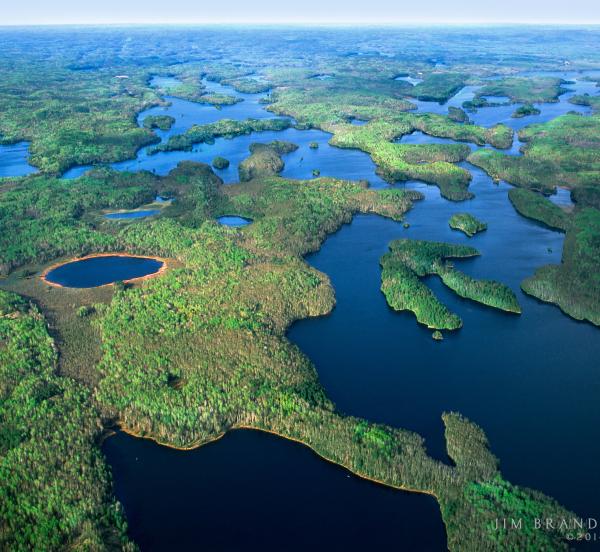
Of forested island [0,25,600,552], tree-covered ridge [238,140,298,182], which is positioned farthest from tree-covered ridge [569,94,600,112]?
tree-covered ridge [238,140,298,182]

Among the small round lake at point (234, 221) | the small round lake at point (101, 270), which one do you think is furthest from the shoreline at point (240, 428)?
the small round lake at point (234, 221)

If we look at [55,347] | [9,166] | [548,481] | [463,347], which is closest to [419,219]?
[463,347]

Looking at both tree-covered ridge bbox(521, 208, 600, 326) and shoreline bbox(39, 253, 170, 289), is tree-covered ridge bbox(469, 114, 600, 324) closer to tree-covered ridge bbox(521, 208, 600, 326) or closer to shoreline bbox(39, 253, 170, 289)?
tree-covered ridge bbox(521, 208, 600, 326)

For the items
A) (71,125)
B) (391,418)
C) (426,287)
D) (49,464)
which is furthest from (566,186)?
(71,125)

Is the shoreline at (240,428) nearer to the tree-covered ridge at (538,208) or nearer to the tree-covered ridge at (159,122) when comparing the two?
the tree-covered ridge at (538,208)

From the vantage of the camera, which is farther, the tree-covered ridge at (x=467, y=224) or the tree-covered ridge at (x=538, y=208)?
the tree-covered ridge at (x=538, y=208)

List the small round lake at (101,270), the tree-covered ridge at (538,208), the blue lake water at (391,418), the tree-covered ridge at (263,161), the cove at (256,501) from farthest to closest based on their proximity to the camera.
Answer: the tree-covered ridge at (263,161), the tree-covered ridge at (538,208), the small round lake at (101,270), the blue lake water at (391,418), the cove at (256,501)

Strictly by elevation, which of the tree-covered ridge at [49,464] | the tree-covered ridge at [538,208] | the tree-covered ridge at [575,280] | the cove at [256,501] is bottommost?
the tree-covered ridge at [538,208]
